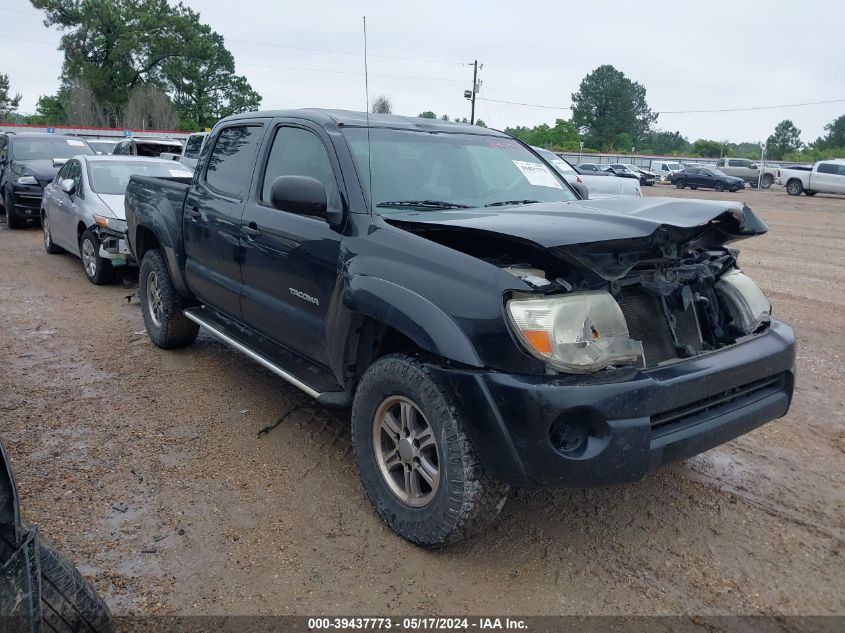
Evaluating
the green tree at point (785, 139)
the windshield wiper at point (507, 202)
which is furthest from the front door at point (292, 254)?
the green tree at point (785, 139)

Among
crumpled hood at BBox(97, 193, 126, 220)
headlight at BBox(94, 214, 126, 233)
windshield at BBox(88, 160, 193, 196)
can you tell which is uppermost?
windshield at BBox(88, 160, 193, 196)

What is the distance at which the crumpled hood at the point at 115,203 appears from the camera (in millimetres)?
8391

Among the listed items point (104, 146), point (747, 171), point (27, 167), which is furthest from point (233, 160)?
point (747, 171)

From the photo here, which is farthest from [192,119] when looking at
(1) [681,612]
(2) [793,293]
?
(1) [681,612]

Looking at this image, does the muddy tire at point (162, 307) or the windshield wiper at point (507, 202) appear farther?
the muddy tire at point (162, 307)

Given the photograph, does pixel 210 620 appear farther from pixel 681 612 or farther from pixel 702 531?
pixel 702 531

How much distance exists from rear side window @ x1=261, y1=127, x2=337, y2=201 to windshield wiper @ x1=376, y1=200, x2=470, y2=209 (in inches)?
12.3

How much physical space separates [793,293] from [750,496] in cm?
611

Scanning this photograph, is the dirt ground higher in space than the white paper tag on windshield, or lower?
lower

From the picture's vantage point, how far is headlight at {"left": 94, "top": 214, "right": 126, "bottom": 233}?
8125 millimetres

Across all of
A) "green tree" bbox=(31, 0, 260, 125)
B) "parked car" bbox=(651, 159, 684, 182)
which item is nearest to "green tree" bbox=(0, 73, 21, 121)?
"green tree" bbox=(31, 0, 260, 125)

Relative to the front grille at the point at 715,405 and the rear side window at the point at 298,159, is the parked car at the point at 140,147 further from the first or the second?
the front grille at the point at 715,405

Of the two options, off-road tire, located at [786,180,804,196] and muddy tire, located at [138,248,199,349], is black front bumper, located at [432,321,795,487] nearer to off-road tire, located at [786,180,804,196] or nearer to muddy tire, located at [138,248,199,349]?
muddy tire, located at [138,248,199,349]

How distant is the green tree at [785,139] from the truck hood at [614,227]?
103 metres
